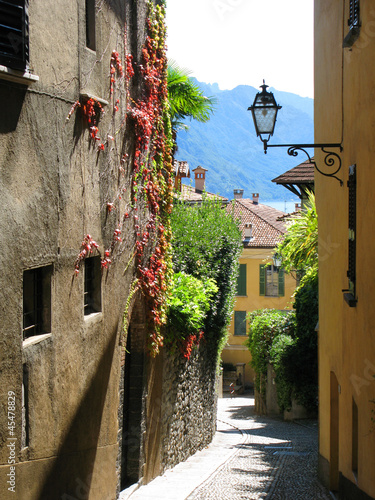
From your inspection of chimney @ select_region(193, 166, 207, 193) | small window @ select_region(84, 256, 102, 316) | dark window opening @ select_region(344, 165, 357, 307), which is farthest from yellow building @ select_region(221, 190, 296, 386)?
dark window opening @ select_region(344, 165, 357, 307)

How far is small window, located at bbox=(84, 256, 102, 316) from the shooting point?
8141 mm

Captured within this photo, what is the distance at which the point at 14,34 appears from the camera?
5660mm

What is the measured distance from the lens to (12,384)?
5.66 metres

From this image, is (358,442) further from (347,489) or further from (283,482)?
(283,482)

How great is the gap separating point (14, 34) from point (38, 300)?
2500mm

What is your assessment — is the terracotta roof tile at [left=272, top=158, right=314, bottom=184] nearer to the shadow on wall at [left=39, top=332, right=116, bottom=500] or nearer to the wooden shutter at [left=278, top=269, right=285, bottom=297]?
the shadow on wall at [left=39, top=332, right=116, bottom=500]

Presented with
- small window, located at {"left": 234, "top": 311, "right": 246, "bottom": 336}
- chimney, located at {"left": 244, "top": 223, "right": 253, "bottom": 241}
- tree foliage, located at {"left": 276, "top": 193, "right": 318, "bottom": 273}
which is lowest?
small window, located at {"left": 234, "top": 311, "right": 246, "bottom": 336}

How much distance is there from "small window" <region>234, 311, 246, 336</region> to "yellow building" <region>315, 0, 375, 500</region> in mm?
28417

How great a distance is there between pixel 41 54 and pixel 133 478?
21.5 feet

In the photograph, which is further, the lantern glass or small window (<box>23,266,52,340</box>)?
the lantern glass

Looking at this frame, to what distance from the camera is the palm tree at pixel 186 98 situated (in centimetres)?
1395

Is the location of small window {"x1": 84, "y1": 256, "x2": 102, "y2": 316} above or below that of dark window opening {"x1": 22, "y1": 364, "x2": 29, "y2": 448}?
above

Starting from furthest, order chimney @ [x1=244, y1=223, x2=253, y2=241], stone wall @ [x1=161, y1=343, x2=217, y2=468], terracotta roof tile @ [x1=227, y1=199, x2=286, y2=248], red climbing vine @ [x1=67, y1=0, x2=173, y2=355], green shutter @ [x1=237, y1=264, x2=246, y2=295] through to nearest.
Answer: chimney @ [x1=244, y1=223, x2=253, y2=241] → terracotta roof tile @ [x1=227, y1=199, x2=286, y2=248] → green shutter @ [x1=237, y1=264, x2=246, y2=295] → stone wall @ [x1=161, y1=343, x2=217, y2=468] → red climbing vine @ [x1=67, y1=0, x2=173, y2=355]

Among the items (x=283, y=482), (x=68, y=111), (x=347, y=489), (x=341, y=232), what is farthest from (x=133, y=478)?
(x=68, y=111)
